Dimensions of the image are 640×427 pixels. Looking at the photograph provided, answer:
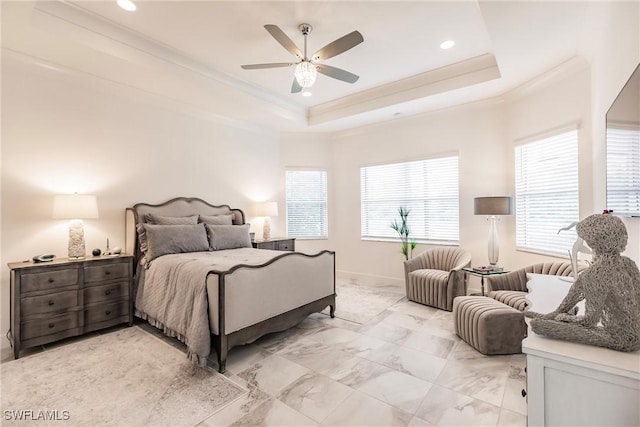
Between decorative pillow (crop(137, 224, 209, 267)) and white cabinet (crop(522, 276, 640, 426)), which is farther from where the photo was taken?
decorative pillow (crop(137, 224, 209, 267))

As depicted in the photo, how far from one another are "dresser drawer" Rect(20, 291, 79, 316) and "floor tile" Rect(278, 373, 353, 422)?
2.46 m

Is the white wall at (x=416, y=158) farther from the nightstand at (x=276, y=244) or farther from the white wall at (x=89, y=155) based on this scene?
the white wall at (x=89, y=155)

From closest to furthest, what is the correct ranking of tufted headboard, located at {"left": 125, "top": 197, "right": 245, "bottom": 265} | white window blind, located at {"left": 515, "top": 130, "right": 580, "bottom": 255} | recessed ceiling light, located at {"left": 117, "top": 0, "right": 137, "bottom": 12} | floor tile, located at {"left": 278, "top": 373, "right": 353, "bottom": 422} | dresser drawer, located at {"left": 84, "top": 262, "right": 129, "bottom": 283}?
floor tile, located at {"left": 278, "top": 373, "right": 353, "bottom": 422}
recessed ceiling light, located at {"left": 117, "top": 0, "right": 137, "bottom": 12}
dresser drawer, located at {"left": 84, "top": 262, "right": 129, "bottom": 283}
white window blind, located at {"left": 515, "top": 130, "right": 580, "bottom": 255}
tufted headboard, located at {"left": 125, "top": 197, "right": 245, "bottom": 265}

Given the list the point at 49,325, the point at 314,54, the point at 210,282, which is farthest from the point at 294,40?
the point at 49,325

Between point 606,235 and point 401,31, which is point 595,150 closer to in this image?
point 401,31

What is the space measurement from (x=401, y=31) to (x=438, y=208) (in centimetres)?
286

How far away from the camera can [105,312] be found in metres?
3.23

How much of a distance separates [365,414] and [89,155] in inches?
159

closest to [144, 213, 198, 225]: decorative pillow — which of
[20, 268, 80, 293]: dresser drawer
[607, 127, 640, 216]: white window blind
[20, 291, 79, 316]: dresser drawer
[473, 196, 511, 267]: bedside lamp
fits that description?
[20, 268, 80, 293]: dresser drawer

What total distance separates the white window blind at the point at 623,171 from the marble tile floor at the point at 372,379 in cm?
145

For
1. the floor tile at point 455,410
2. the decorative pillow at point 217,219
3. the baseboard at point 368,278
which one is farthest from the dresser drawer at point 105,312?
the baseboard at point 368,278

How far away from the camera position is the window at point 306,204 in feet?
19.8

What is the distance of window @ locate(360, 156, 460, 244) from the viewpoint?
4.79m

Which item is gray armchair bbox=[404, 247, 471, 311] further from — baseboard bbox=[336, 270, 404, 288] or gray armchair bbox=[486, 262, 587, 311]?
baseboard bbox=[336, 270, 404, 288]
